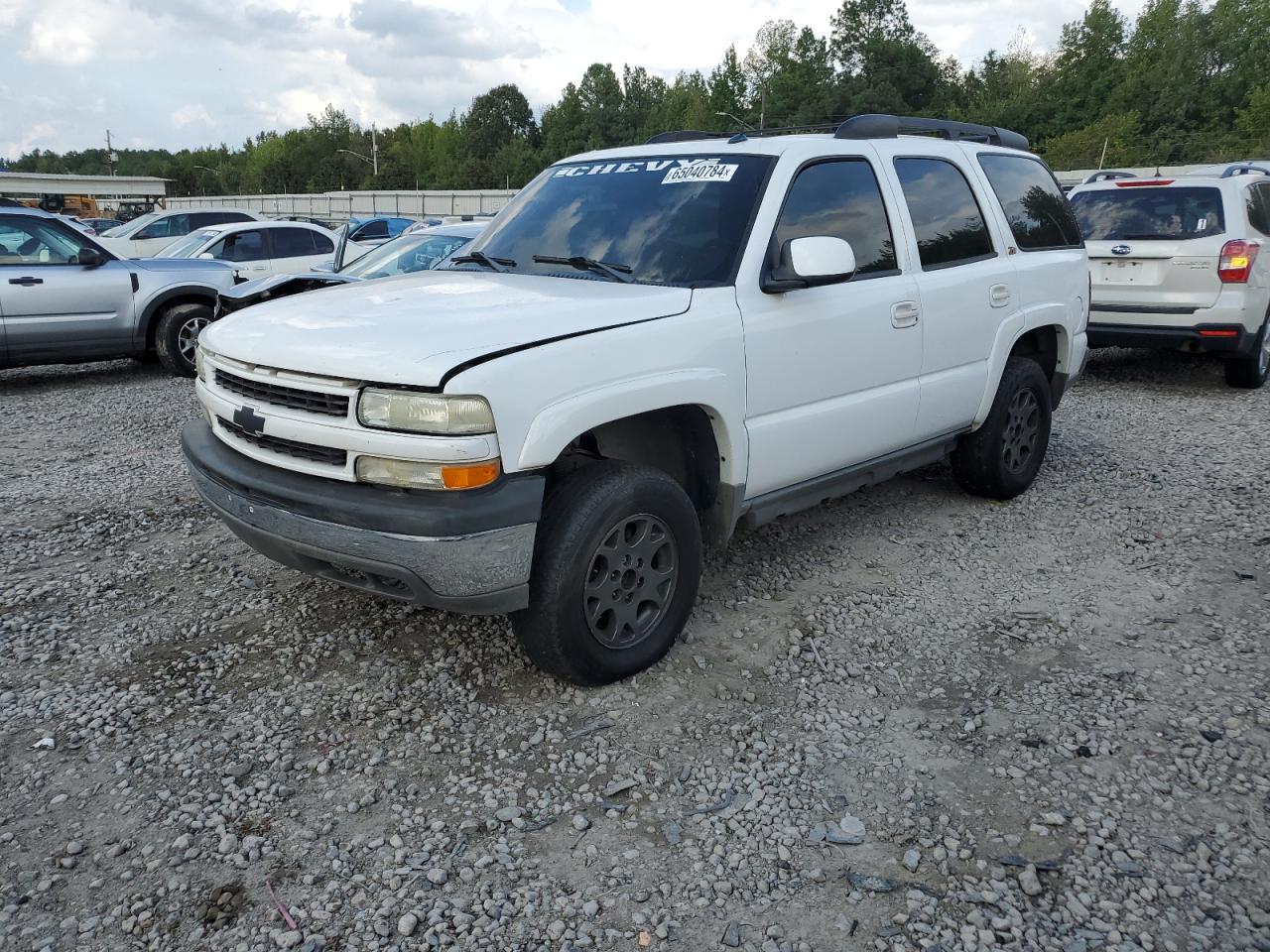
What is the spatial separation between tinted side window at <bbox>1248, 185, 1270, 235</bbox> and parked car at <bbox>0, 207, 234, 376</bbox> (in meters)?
9.83

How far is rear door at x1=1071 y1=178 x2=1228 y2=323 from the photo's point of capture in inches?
320

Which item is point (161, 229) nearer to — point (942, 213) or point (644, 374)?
point (942, 213)

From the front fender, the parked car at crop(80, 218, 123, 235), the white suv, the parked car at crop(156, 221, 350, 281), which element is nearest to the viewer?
the front fender

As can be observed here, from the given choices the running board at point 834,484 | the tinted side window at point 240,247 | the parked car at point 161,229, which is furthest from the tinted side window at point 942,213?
the parked car at point 161,229

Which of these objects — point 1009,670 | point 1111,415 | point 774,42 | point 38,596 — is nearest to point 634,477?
point 1009,670

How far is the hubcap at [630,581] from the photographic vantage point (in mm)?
3361

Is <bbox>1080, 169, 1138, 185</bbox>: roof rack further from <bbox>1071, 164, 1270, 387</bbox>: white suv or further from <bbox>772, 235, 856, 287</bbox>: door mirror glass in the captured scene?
<bbox>772, 235, 856, 287</bbox>: door mirror glass

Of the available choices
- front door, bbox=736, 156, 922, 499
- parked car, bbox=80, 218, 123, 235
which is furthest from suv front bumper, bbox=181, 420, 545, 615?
parked car, bbox=80, 218, 123, 235

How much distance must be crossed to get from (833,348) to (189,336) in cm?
803

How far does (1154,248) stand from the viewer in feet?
→ 27.2

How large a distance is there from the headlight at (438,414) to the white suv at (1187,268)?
6.97m

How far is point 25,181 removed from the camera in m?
76.0

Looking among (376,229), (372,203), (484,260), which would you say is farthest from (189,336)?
(372,203)

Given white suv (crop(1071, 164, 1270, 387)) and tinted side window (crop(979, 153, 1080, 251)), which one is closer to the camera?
tinted side window (crop(979, 153, 1080, 251))
